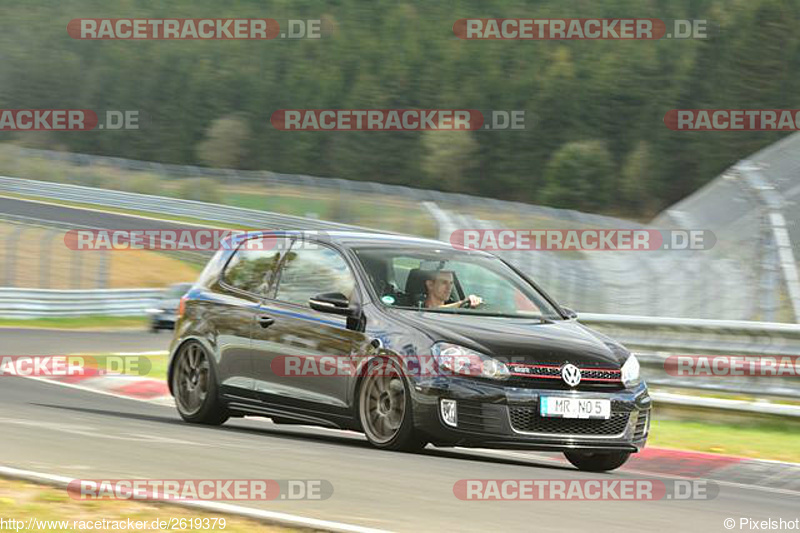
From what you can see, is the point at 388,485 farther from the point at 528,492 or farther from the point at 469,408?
the point at 469,408

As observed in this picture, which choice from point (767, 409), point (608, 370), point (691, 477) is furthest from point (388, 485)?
point (767, 409)

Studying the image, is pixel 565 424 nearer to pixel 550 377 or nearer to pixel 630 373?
pixel 550 377

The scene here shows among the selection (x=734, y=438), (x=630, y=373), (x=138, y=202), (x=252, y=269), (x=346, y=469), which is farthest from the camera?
(x=138, y=202)

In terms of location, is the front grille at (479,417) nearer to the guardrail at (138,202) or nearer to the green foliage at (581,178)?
the guardrail at (138,202)

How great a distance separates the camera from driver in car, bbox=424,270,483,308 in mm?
10422

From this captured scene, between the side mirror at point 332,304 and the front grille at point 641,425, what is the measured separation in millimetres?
2092

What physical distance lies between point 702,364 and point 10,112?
102m

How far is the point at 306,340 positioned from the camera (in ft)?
34.8

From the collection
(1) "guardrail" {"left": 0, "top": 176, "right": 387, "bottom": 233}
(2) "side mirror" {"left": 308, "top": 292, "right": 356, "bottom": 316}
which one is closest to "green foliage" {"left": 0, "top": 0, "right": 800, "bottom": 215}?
(1) "guardrail" {"left": 0, "top": 176, "right": 387, "bottom": 233}

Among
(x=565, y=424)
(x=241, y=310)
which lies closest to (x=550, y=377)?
(x=565, y=424)

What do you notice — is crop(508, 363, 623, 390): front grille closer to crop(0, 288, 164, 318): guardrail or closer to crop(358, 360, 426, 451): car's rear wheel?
crop(358, 360, 426, 451): car's rear wheel

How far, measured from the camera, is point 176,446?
30.6ft

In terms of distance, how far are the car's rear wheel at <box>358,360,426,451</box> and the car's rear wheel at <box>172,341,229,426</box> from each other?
193cm

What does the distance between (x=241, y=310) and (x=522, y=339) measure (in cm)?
266
